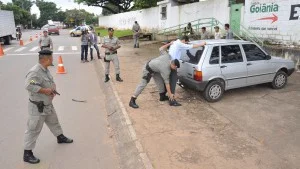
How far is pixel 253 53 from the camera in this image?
7863mm

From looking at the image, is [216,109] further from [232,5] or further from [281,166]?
[232,5]

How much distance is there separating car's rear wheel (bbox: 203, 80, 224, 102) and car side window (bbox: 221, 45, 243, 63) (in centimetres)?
60

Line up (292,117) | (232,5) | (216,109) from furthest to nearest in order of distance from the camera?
(232,5), (216,109), (292,117)

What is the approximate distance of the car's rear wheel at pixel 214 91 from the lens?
23.7 feet

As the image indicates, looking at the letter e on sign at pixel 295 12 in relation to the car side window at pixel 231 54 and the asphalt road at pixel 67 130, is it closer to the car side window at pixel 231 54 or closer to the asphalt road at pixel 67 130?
the car side window at pixel 231 54

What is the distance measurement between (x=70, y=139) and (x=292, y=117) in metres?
4.60

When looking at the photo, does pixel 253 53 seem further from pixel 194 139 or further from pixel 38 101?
pixel 38 101

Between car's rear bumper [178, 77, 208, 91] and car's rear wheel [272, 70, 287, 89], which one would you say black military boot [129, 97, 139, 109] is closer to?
car's rear bumper [178, 77, 208, 91]

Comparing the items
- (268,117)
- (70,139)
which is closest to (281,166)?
(268,117)

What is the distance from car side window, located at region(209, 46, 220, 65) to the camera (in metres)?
7.16

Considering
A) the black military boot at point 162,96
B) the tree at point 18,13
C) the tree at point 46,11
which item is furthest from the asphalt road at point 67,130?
the tree at point 46,11

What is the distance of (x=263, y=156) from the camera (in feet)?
15.1

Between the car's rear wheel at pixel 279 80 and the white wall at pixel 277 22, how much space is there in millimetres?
3863

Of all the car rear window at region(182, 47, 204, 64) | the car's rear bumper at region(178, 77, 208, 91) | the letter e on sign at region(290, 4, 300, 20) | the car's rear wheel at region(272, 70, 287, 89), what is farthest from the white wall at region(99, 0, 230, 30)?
the car's rear bumper at region(178, 77, 208, 91)
